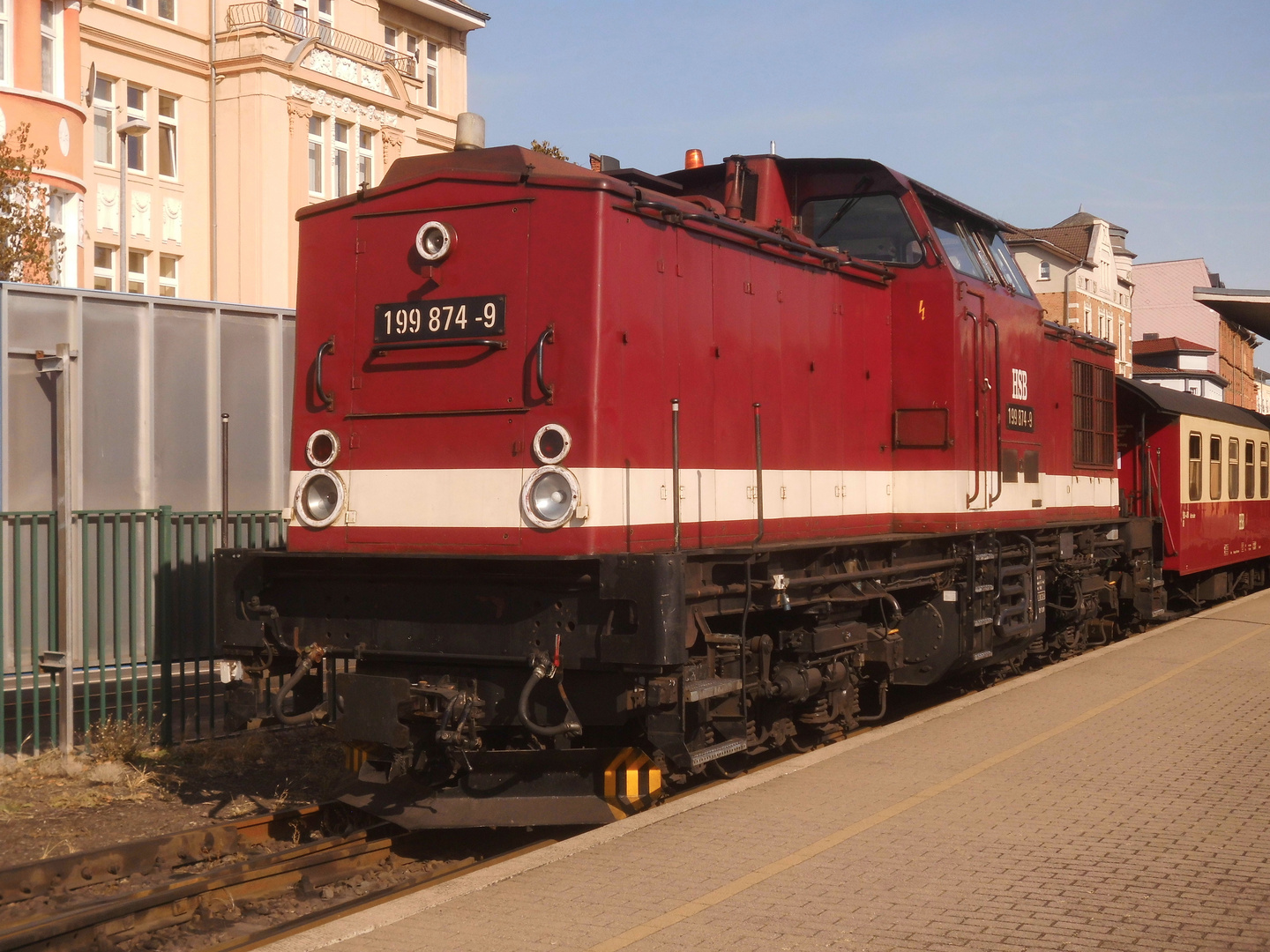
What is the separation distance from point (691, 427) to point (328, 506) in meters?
2.07

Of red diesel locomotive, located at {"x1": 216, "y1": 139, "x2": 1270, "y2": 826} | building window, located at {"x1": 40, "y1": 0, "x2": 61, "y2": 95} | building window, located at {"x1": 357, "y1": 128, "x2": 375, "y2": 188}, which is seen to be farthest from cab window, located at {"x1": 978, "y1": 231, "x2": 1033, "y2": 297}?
building window, located at {"x1": 357, "y1": 128, "x2": 375, "y2": 188}

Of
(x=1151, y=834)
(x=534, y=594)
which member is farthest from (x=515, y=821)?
(x=1151, y=834)

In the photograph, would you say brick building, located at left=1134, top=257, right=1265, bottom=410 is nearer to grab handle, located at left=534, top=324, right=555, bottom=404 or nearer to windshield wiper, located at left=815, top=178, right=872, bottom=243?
windshield wiper, located at left=815, top=178, right=872, bottom=243

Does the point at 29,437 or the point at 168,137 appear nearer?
the point at 29,437

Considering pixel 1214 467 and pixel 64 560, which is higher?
pixel 1214 467

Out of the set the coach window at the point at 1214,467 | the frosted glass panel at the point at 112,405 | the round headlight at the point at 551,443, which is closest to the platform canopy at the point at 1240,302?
the coach window at the point at 1214,467

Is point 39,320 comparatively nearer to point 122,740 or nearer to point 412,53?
point 122,740

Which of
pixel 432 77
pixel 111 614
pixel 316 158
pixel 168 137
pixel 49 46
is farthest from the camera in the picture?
pixel 432 77

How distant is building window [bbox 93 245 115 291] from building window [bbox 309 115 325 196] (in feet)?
14.8

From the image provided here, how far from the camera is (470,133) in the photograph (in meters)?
7.16

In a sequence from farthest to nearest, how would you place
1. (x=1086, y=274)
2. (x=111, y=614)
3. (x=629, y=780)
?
(x=1086, y=274), (x=111, y=614), (x=629, y=780)

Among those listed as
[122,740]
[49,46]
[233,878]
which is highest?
[49,46]

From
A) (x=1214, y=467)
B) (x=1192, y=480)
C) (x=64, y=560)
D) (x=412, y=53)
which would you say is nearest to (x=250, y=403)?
(x=64, y=560)

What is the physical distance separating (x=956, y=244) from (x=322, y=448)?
529 centimetres
